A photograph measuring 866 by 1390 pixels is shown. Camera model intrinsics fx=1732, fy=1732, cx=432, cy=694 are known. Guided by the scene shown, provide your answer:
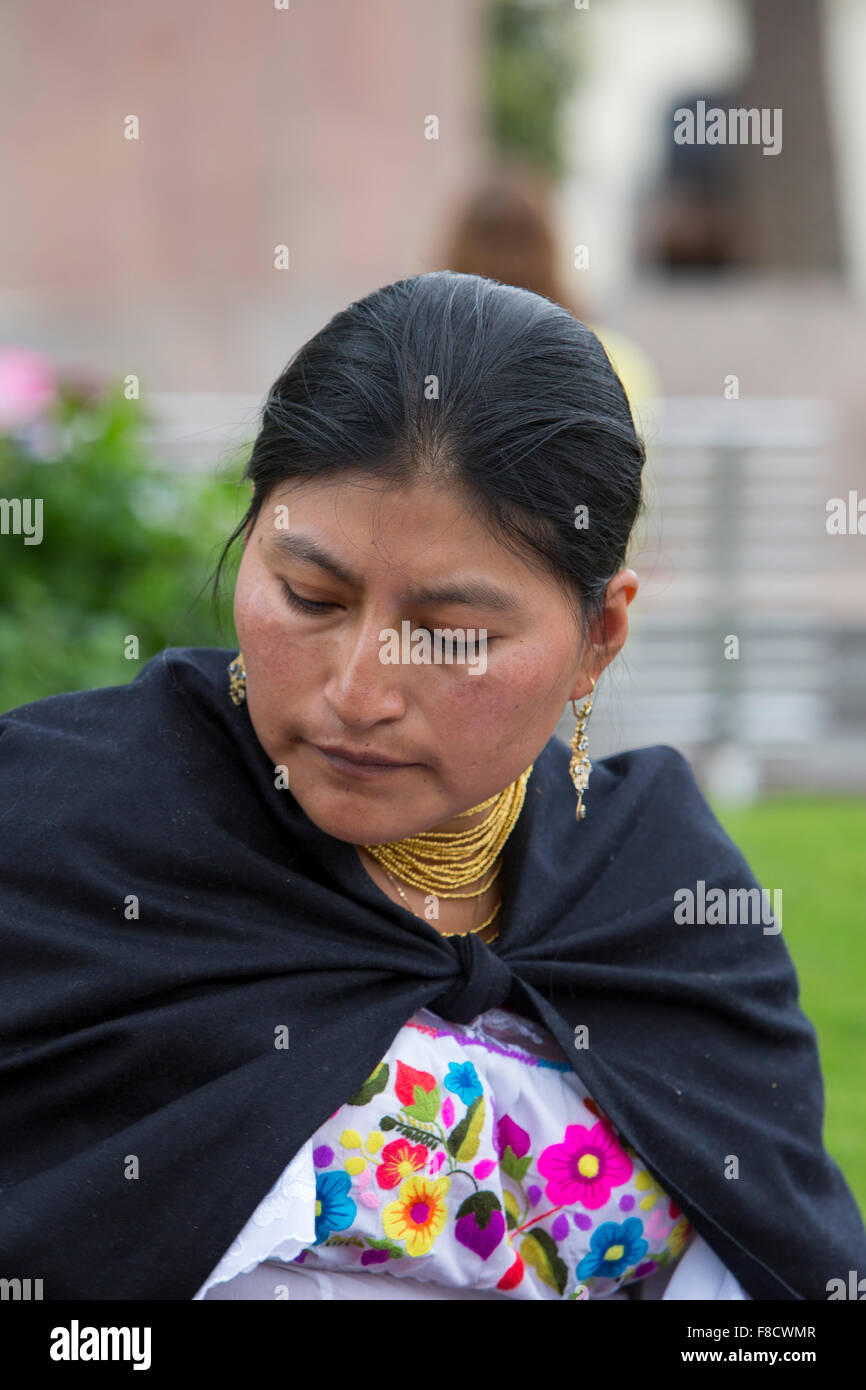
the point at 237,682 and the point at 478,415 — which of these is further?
the point at 237,682

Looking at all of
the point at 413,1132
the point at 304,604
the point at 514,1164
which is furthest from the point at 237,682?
the point at 514,1164

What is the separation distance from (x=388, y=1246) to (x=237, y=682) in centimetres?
68

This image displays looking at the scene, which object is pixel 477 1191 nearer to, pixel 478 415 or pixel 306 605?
pixel 306 605

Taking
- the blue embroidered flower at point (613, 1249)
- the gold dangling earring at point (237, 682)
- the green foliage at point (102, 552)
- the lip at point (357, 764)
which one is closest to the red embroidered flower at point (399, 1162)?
the blue embroidered flower at point (613, 1249)

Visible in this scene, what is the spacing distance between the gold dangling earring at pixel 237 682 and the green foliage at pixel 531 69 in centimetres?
2209

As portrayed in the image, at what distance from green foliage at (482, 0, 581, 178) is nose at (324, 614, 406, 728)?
73.3ft

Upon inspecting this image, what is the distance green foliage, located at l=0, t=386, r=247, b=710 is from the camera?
4.34 meters

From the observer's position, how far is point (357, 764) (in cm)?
188

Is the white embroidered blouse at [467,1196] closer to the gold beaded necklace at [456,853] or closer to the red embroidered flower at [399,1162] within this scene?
the red embroidered flower at [399,1162]

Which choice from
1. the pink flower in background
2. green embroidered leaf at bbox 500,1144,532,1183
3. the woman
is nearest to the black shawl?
the woman

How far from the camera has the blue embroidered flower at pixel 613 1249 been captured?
7.04ft

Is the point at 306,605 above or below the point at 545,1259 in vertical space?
above

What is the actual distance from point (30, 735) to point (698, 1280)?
1.10 m

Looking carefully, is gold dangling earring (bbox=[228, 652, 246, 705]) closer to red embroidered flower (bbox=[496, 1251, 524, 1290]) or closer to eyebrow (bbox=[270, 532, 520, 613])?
eyebrow (bbox=[270, 532, 520, 613])
